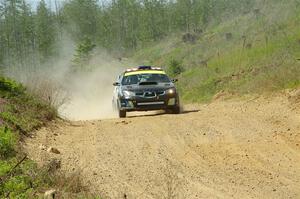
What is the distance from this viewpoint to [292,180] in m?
7.89

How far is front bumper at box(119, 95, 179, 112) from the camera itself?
1692 cm

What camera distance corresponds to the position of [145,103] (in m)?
16.9

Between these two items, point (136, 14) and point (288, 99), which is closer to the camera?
point (288, 99)

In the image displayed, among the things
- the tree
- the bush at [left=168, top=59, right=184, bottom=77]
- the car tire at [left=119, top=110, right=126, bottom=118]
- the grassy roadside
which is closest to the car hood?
the car tire at [left=119, top=110, right=126, bottom=118]

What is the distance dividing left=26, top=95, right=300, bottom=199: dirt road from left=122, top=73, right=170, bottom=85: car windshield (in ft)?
11.5

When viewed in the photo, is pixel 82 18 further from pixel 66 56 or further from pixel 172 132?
pixel 172 132

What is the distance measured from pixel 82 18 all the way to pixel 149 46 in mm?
22239

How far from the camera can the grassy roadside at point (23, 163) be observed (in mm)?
6977

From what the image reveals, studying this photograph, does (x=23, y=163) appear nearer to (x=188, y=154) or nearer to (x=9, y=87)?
(x=188, y=154)

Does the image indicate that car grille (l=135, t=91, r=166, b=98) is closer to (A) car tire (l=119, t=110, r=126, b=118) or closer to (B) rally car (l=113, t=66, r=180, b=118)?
(B) rally car (l=113, t=66, r=180, b=118)

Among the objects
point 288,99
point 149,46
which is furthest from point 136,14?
point 288,99

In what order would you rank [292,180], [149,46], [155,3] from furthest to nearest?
1. [155,3]
2. [149,46]
3. [292,180]

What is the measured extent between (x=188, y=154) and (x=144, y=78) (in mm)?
8748

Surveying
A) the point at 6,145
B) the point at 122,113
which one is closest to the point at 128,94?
the point at 122,113
